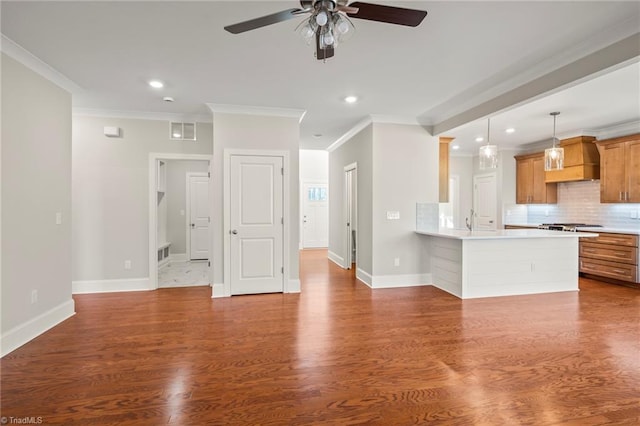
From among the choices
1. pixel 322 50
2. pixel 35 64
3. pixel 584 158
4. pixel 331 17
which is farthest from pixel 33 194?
pixel 584 158

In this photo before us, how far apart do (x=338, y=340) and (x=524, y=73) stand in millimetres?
3351

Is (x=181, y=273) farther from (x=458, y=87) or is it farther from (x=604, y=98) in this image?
(x=604, y=98)

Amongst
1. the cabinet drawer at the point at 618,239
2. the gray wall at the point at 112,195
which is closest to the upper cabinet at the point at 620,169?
the cabinet drawer at the point at 618,239

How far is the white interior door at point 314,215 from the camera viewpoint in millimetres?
9781

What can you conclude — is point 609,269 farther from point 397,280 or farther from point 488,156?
point 397,280

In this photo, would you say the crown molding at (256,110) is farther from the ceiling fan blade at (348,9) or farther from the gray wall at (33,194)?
the ceiling fan blade at (348,9)

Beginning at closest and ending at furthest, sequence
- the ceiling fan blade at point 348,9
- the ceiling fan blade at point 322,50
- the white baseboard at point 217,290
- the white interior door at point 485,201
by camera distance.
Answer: the ceiling fan blade at point 348,9 → the ceiling fan blade at point 322,50 → the white baseboard at point 217,290 → the white interior door at point 485,201

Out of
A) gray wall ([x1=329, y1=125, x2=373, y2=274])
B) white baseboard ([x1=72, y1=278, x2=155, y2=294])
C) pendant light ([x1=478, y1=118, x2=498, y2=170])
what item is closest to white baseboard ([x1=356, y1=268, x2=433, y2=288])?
gray wall ([x1=329, y1=125, x2=373, y2=274])

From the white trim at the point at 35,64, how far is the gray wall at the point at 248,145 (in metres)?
1.64

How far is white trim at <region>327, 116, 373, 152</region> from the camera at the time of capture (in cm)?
520

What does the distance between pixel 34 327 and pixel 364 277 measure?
426 centimetres

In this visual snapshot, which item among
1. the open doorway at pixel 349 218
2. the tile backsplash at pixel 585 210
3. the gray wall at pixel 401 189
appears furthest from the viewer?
the open doorway at pixel 349 218

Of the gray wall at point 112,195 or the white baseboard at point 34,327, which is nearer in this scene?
the white baseboard at point 34,327

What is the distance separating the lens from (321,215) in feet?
Result: 32.4
